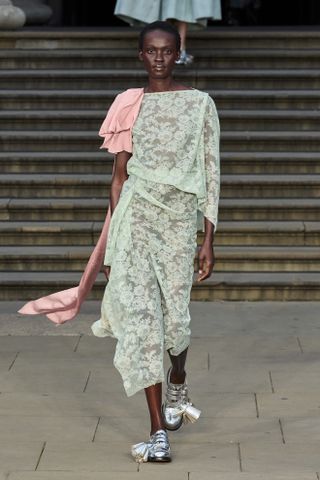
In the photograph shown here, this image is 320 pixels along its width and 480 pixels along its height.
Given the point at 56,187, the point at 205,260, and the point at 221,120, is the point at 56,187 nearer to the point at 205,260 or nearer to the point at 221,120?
the point at 221,120

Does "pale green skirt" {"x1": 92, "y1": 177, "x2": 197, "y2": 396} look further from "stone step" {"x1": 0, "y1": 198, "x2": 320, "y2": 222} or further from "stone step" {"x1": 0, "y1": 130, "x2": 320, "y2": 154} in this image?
"stone step" {"x1": 0, "y1": 130, "x2": 320, "y2": 154}

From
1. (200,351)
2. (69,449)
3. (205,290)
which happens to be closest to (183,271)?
(69,449)

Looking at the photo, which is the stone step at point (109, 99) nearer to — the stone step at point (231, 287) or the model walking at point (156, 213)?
the stone step at point (231, 287)

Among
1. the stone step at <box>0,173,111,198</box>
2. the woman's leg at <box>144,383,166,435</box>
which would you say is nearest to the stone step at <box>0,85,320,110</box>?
the stone step at <box>0,173,111,198</box>

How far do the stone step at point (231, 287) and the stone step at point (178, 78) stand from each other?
8.32ft

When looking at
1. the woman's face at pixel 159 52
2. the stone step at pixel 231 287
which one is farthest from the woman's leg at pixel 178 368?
the stone step at pixel 231 287

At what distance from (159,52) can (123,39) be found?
21.0ft

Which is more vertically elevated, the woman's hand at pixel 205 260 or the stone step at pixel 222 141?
the woman's hand at pixel 205 260

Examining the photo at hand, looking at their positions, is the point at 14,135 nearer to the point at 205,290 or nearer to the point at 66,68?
the point at 66,68

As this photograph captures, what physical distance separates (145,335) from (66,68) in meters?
6.25

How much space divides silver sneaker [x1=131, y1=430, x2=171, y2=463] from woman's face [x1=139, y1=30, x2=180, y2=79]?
4.75 ft

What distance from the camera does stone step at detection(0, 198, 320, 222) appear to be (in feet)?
33.1

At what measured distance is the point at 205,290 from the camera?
934cm

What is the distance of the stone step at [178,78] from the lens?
1163 cm
